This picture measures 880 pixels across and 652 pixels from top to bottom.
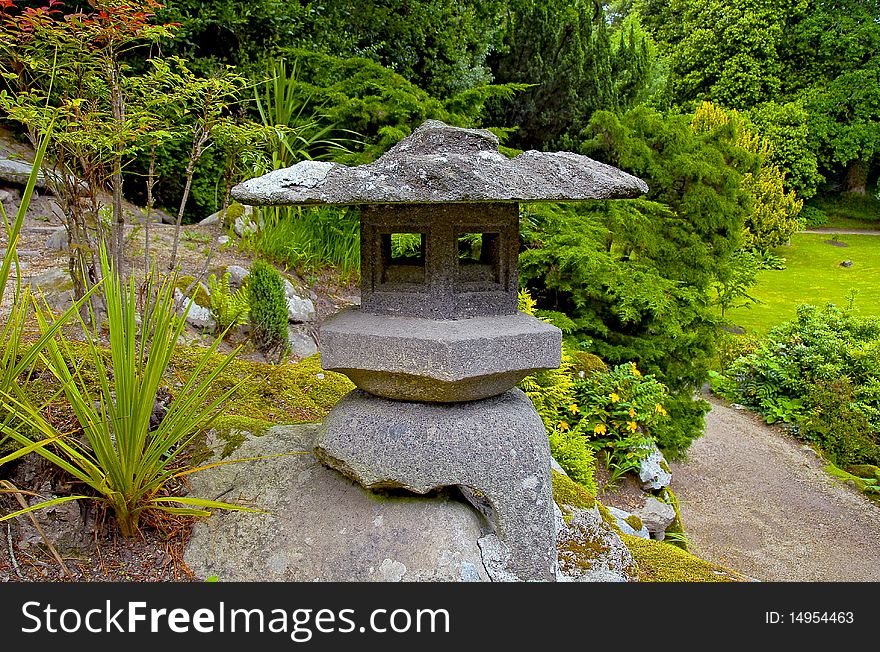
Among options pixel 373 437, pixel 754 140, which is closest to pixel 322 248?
pixel 373 437

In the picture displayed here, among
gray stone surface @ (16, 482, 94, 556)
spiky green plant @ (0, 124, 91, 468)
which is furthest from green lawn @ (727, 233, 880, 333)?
spiky green plant @ (0, 124, 91, 468)

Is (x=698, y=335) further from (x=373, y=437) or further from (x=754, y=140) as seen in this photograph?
(x=754, y=140)

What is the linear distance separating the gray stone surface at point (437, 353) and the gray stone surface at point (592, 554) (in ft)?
2.40

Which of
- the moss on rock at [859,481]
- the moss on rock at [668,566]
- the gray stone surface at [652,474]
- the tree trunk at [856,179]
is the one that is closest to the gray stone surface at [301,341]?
the gray stone surface at [652,474]

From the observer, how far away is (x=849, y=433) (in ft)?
22.5

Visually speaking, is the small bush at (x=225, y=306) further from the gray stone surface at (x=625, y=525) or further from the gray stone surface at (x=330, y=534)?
the gray stone surface at (x=625, y=525)

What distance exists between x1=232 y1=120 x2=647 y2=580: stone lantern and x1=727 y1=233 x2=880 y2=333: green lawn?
9715 millimetres

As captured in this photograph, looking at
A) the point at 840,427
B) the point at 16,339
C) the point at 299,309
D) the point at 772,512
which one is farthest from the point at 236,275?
the point at 840,427

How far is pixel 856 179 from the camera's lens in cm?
1980

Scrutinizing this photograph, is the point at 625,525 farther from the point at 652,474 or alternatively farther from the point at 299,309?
the point at 299,309

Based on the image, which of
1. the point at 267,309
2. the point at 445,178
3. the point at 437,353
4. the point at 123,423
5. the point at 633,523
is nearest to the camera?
the point at 445,178

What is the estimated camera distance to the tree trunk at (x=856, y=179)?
63.8 ft

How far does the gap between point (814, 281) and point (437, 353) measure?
13807 millimetres

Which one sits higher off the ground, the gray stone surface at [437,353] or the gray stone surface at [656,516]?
the gray stone surface at [437,353]
